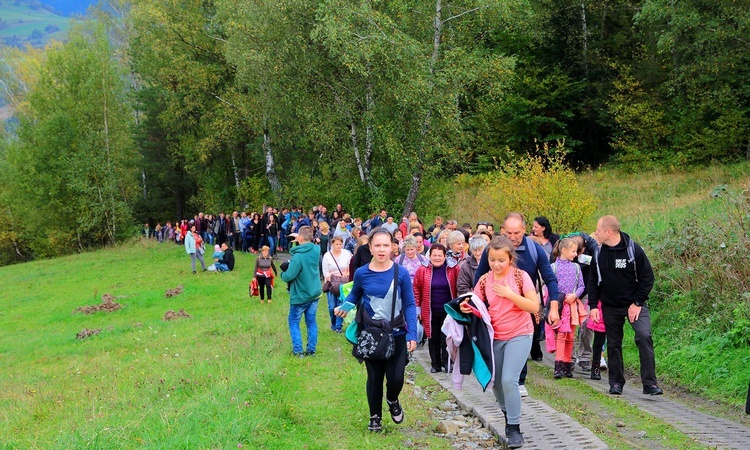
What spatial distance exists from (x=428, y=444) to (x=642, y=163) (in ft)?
87.1

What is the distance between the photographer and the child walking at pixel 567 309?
894cm

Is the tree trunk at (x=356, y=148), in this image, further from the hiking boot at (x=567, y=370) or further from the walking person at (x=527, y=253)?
the walking person at (x=527, y=253)

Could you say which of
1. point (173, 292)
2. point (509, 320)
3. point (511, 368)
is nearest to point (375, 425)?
point (511, 368)

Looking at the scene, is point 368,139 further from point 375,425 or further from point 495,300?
point 495,300

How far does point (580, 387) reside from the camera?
8406 millimetres

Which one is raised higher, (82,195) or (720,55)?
(720,55)

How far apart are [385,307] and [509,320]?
111 centimetres

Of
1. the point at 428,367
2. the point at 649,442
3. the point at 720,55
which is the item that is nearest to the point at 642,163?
the point at 720,55

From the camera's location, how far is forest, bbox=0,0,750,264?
24.3 m

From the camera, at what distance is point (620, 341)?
7.98m

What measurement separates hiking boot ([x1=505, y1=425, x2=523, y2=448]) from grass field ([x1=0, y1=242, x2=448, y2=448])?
637 mm

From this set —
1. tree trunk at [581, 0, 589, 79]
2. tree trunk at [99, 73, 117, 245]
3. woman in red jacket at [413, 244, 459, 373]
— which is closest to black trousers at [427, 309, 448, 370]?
woman in red jacket at [413, 244, 459, 373]

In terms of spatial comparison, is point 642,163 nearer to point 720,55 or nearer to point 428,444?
point 720,55

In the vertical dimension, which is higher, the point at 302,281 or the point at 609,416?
the point at 302,281
